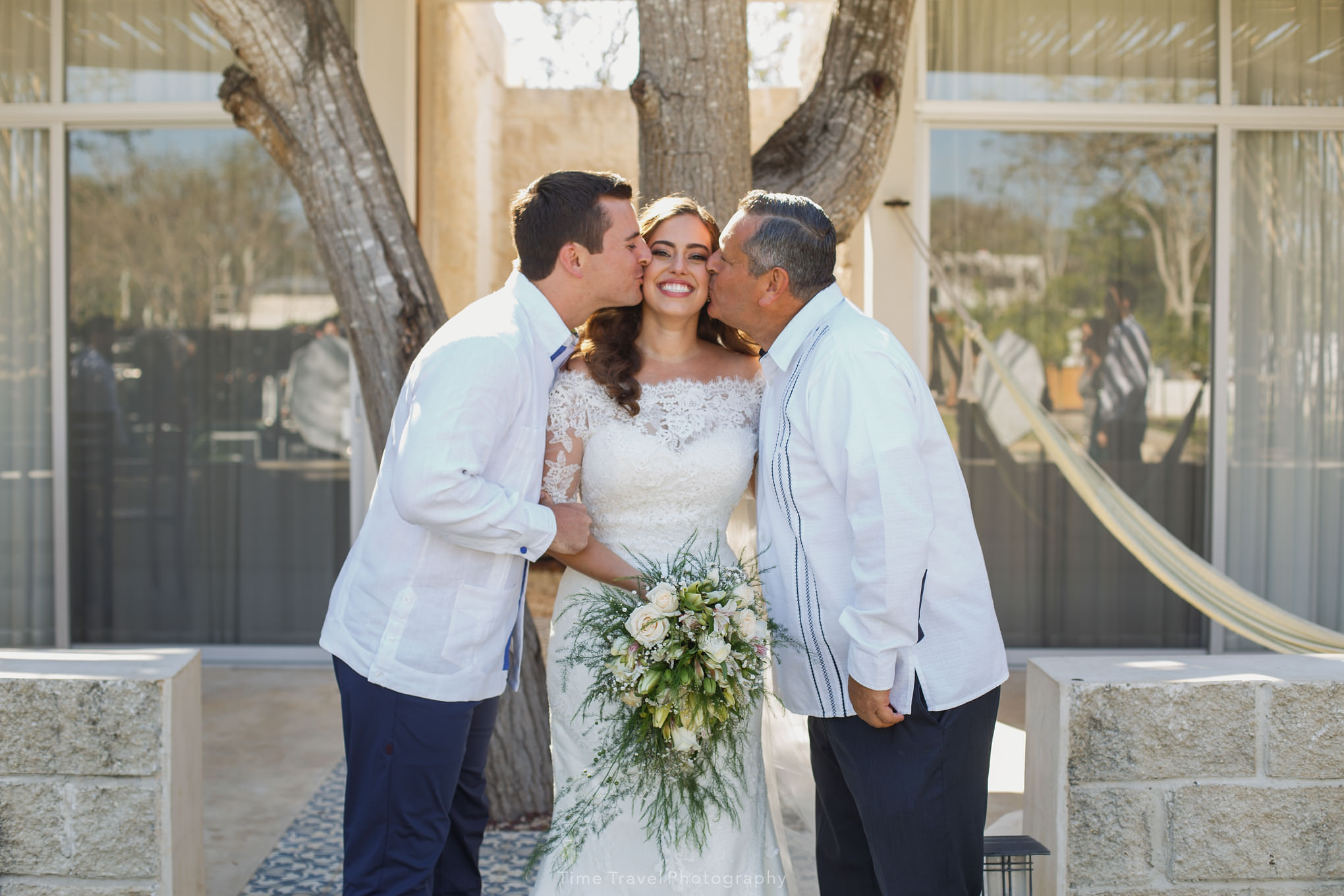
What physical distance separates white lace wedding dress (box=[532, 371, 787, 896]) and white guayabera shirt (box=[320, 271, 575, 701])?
0.58ft

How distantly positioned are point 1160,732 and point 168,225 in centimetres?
492

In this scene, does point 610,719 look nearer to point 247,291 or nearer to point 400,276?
point 400,276

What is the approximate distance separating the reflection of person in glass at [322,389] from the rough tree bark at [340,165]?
2.21 m

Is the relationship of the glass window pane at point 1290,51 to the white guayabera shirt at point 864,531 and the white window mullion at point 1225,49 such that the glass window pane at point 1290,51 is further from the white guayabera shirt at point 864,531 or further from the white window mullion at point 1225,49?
the white guayabera shirt at point 864,531

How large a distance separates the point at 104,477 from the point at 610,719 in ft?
13.9

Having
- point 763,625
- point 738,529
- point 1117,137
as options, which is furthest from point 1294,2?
point 763,625

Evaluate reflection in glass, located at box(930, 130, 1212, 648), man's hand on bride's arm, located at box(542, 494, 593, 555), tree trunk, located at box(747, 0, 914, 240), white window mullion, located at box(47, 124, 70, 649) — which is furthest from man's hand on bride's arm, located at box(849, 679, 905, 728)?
white window mullion, located at box(47, 124, 70, 649)

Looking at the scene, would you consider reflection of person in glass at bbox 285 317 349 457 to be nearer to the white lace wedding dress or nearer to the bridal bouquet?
the white lace wedding dress

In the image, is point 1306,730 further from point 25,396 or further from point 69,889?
point 25,396

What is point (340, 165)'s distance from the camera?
10.2ft

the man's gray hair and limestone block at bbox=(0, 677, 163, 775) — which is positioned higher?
the man's gray hair

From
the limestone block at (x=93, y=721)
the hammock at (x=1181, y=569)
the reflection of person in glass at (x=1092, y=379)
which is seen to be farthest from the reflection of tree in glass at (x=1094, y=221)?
the limestone block at (x=93, y=721)

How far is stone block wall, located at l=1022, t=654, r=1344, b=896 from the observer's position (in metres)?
2.28

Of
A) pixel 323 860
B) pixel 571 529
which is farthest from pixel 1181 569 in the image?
pixel 323 860
